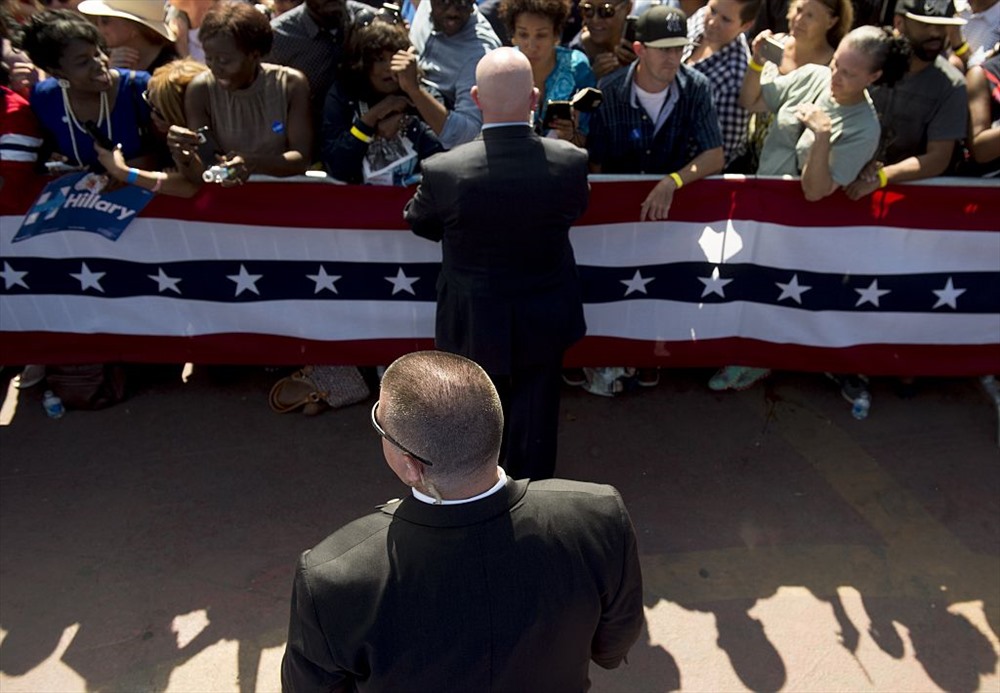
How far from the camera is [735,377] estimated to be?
4.67 meters

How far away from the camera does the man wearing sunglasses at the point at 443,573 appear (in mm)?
1628

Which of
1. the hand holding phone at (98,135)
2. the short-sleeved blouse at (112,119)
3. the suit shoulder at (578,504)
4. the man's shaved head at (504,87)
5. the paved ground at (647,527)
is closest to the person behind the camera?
the suit shoulder at (578,504)

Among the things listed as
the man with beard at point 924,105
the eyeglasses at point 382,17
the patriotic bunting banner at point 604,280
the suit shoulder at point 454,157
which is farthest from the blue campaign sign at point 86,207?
the man with beard at point 924,105

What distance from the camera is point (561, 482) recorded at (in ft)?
6.24

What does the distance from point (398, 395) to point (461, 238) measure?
60.2 inches

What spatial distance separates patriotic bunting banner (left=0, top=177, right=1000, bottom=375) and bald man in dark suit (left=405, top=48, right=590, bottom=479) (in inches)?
34.7

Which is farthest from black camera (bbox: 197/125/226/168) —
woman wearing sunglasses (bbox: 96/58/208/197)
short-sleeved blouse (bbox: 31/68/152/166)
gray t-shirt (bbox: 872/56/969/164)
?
gray t-shirt (bbox: 872/56/969/164)

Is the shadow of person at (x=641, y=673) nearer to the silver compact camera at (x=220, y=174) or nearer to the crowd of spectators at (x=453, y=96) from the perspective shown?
the crowd of spectators at (x=453, y=96)

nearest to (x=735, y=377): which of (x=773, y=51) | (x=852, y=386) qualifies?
(x=852, y=386)

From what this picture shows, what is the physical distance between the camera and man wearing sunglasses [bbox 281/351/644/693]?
1628 mm

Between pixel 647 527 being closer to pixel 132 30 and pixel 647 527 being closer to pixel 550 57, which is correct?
pixel 550 57

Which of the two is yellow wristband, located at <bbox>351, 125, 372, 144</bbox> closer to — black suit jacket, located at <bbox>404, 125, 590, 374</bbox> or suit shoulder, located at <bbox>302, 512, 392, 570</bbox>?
black suit jacket, located at <bbox>404, 125, 590, 374</bbox>

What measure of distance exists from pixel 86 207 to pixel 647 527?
3326mm

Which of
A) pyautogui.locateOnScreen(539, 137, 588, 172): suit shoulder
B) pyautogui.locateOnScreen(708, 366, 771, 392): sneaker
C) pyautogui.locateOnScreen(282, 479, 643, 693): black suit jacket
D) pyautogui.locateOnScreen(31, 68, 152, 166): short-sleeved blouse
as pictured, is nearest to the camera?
pyautogui.locateOnScreen(282, 479, 643, 693): black suit jacket
